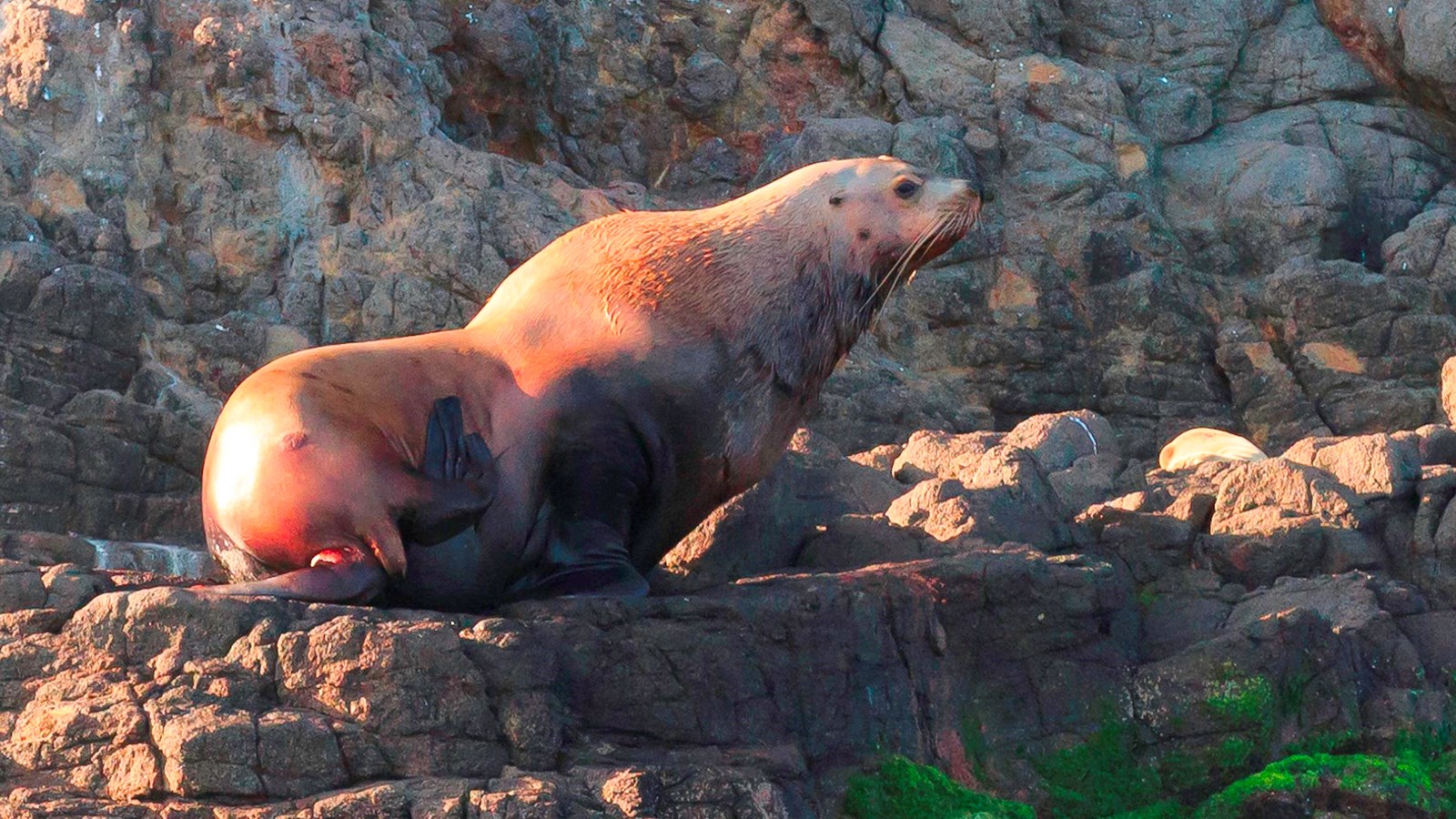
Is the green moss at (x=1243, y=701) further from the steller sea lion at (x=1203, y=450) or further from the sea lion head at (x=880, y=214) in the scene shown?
the steller sea lion at (x=1203, y=450)

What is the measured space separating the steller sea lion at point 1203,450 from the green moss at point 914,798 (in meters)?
8.51

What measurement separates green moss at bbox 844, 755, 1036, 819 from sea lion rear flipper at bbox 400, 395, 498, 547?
5.07 ft

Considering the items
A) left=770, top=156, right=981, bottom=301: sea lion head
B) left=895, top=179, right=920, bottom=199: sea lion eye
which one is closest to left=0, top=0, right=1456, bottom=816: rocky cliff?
left=770, top=156, right=981, bottom=301: sea lion head

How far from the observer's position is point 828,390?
1667 centimetres

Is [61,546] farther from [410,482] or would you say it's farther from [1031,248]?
[1031,248]

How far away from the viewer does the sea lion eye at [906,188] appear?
26.2 feet

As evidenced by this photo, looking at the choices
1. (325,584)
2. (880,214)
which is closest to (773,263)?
(880,214)

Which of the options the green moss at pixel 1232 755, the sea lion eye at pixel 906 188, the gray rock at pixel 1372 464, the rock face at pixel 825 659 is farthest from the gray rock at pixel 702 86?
the green moss at pixel 1232 755

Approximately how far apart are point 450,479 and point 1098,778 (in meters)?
2.56

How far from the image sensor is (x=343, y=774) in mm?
5238

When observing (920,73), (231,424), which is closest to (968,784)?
(231,424)

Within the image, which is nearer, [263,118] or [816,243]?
[816,243]

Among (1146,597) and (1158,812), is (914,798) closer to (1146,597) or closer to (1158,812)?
(1158,812)

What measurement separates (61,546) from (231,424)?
4838mm
